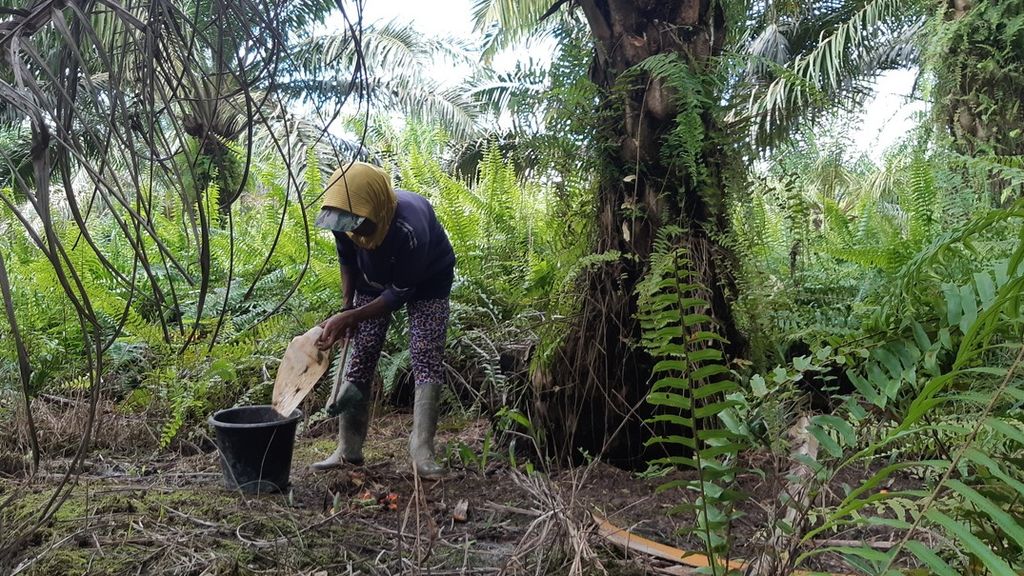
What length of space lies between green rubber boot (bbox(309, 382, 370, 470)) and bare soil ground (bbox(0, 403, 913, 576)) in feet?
0.30

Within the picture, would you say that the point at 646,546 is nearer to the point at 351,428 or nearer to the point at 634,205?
the point at 634,205

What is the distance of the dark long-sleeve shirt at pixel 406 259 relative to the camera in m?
3.14

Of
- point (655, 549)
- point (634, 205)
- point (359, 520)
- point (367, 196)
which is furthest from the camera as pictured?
point (367, 196)

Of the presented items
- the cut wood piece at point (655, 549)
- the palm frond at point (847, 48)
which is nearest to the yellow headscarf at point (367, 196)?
the cut wood piece at point (655, 549)

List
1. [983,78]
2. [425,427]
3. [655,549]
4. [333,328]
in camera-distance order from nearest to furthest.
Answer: [655,549], [333,328], [425,427], [983,78]

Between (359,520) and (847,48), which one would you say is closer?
(359,520)

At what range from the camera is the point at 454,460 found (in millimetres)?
3521

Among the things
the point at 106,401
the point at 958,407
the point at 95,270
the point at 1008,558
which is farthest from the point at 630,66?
the point at 95,270

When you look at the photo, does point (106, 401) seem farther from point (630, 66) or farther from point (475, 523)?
point (630, 66)

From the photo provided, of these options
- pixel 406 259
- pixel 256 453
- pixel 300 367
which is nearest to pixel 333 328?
pixel 300 367

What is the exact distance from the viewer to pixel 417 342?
3.41 meters

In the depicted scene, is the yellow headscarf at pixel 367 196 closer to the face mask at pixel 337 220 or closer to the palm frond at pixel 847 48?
the face mask at pixel 337 220

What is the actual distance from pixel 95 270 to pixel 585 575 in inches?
175

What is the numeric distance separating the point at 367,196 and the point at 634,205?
1.08 metres
